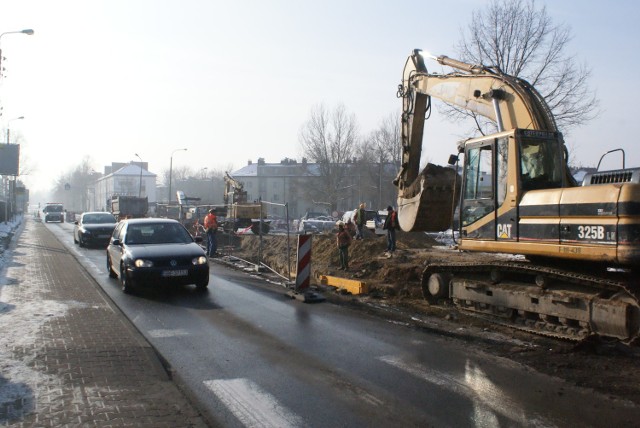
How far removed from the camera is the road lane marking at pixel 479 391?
505 cm

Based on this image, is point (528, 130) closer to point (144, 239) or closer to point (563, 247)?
point (563, 247)

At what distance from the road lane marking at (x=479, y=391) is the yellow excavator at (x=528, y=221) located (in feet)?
7.02

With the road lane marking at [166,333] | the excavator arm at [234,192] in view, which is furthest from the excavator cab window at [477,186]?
the excavator arm at [234,192]

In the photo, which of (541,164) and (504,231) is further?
(504,231)

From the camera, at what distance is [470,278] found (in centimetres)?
1001

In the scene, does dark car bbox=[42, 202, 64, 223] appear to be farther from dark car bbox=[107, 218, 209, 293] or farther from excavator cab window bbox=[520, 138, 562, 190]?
excavator cab window bbox=[520, 138, 562, 190]

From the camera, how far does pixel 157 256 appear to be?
11.9 metres

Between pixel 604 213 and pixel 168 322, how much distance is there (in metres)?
6.59

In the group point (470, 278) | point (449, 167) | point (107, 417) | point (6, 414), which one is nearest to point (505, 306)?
point (470, 278)

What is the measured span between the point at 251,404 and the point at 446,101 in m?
7.73

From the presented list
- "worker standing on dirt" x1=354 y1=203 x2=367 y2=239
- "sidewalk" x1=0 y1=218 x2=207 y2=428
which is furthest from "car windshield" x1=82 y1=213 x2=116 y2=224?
"sidewalk" x1=0 y1=218 x2=207 y2=428

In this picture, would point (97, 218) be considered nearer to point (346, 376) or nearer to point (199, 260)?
point (199, 260)

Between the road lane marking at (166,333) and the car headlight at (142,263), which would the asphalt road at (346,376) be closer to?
the road lane marking at (166,333)

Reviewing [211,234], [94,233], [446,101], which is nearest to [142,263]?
[446,101]
